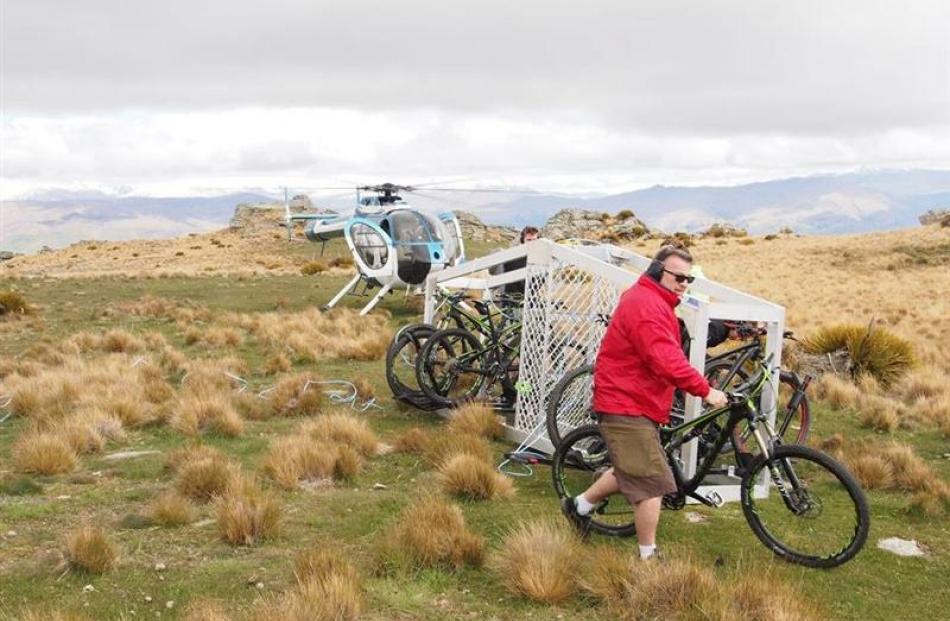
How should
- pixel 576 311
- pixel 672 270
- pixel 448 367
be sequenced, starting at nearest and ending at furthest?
pixel 672 270
pixel 576 311
pixel 448 367

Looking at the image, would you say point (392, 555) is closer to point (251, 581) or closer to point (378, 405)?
point (251, 581)

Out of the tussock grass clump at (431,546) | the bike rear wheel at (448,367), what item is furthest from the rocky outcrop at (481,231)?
the tussock grass clump at (431,546)

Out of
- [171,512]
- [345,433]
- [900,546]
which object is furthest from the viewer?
[345,433]

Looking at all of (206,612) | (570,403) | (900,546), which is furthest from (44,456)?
(900,546)

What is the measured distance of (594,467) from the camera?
7258 millimetres

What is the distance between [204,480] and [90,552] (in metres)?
1.68

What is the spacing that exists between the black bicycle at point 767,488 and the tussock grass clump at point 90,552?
319cm

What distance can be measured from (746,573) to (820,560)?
2.72 feet

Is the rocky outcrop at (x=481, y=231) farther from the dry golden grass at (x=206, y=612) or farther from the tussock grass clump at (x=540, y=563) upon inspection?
the dry golden grass at (x=206, y=612)

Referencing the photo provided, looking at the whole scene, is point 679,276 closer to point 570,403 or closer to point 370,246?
point 570,403

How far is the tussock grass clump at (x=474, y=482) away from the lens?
7.52m

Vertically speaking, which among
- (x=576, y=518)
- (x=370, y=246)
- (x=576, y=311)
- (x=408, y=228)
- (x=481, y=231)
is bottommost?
(x=481, y=231)

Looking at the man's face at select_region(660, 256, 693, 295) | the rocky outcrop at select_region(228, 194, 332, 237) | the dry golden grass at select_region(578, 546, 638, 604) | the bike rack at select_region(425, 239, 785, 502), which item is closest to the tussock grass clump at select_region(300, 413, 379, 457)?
the bike rack at select_region(425, 239, 785, 502)

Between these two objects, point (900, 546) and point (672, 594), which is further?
point (900, 546)
